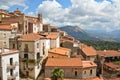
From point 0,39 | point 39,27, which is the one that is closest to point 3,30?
point 0,39

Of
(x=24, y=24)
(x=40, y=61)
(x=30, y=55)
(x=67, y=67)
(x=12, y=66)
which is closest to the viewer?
(x=12, y=66)

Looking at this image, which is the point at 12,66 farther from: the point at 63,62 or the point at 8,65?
the point at 63,62

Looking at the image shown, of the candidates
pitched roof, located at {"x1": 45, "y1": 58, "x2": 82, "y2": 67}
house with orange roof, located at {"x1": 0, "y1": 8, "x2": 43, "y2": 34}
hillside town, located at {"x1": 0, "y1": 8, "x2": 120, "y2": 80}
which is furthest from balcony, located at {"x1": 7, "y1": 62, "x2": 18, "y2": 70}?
house with orange roof, located at {"x1": 0, "y1": 8, "x2": 43, "y2": 34}

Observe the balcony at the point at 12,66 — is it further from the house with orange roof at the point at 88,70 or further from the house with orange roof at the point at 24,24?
the house with orange roof at the point at 24,24

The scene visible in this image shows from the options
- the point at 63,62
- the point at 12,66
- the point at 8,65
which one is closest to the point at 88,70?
the point at 63,62

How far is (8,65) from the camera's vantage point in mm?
58406

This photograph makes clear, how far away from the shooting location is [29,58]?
2776 inches

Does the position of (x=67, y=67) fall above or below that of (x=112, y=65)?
above

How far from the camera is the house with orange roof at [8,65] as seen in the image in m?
56.5

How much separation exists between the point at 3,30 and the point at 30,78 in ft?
60.3

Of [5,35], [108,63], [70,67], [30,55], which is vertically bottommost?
[108,63]

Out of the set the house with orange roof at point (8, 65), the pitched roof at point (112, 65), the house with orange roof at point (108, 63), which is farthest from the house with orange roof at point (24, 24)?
the pitched roof at point (112, 65)

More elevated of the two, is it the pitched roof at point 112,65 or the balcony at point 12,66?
the balcony at point 12,66

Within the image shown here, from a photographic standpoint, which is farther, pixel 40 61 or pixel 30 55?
pixel 40 61
